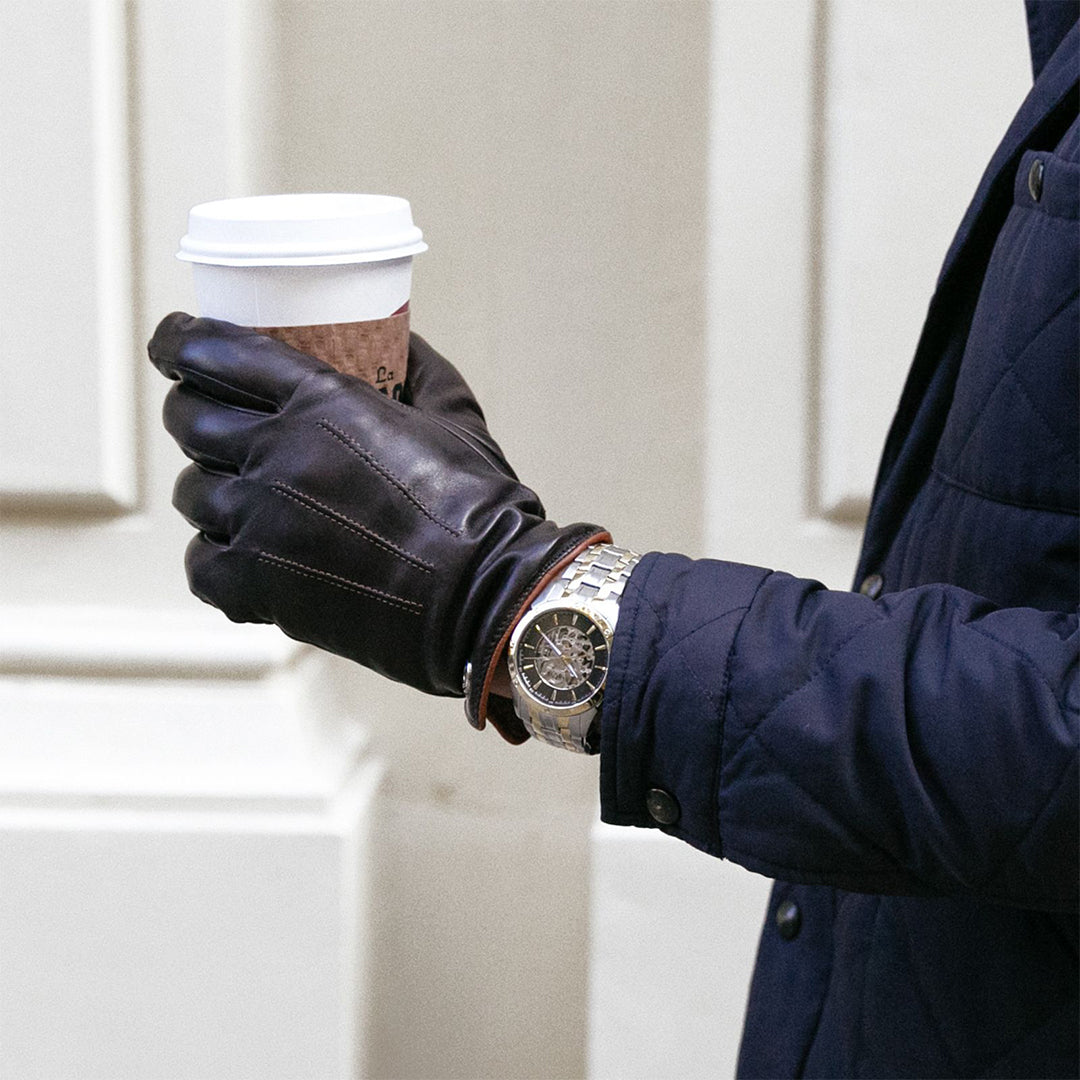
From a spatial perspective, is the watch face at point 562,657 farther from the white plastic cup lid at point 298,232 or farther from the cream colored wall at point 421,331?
the cream colored wall at point 421,331

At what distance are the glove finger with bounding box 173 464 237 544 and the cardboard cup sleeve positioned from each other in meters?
0.07

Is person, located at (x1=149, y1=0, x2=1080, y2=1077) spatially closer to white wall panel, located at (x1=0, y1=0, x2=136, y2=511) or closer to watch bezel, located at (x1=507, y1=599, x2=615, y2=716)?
watch bezel, located at (x1=507, y1=599, x2=615, y2=716)

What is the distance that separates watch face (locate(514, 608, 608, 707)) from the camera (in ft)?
1.74

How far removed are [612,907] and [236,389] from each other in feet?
2.32

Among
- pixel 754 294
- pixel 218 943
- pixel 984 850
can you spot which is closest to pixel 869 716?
pixel 984 850

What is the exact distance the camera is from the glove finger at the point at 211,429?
593 millimetres

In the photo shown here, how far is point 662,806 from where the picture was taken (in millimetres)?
524

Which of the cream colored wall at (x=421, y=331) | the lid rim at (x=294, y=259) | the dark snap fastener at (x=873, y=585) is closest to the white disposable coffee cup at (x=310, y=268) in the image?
the lid rim at (x=294, y=259)

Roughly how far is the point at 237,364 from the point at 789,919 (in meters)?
0.40

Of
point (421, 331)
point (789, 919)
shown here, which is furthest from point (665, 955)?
point (421, 331)

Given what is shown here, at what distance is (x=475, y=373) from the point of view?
1.24 metres

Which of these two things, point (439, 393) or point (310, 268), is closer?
point (310, 268)

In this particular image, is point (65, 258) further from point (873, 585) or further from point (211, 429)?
point (873, 585)

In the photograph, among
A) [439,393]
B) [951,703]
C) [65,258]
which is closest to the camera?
[951,703]
